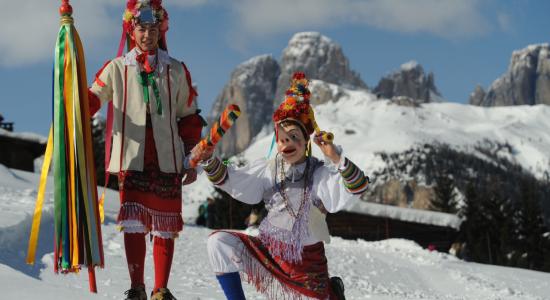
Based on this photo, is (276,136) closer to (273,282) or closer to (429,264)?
(273,282)

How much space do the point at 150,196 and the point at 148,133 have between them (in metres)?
0.42

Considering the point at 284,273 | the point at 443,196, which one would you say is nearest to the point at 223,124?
the point at 284,273

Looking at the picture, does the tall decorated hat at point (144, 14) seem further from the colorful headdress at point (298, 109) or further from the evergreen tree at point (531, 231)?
the evergreen tree at point (531, 231)

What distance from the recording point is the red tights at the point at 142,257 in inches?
177

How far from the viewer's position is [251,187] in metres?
4.46

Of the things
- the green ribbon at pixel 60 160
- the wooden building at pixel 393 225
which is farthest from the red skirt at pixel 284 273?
the wooden building at pixel 393 225

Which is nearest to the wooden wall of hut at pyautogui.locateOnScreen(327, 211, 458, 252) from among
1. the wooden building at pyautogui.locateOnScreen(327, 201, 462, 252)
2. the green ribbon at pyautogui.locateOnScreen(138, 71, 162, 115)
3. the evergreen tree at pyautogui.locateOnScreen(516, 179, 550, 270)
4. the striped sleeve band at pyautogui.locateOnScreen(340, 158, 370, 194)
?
the wooden building at pyautogui.locateOnScreen(327, 201, 462, 252)

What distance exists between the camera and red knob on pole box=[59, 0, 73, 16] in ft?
15.1

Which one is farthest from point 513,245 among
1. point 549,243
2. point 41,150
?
point 41,150

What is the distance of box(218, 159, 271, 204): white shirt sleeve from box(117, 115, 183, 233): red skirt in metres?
0.43

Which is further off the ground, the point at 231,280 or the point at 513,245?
the point at 231,280

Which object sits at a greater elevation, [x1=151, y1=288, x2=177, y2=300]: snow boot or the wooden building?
[x1=151, y1=288, x2=177, y2=300]: snow boot

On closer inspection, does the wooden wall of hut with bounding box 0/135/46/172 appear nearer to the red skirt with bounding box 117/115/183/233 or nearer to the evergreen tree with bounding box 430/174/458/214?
the red skirt with bounding box 117/115/183/233

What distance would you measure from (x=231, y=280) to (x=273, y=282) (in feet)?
1.12
